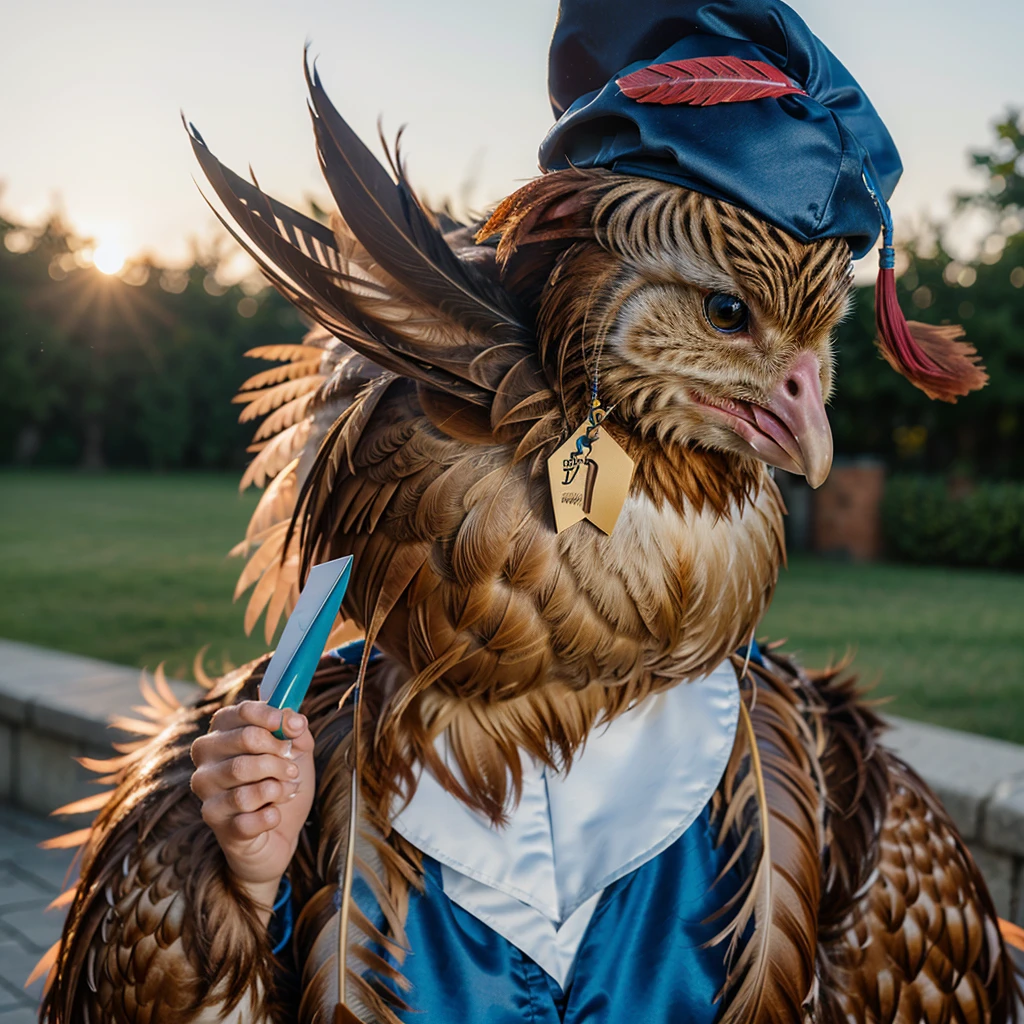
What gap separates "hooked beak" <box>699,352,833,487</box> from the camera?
1.02 meters

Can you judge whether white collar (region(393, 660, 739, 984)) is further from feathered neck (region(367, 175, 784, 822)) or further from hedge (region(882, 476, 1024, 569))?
hedge (region(882, 476, 1024, 569))

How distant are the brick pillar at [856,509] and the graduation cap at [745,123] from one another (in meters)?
9.76

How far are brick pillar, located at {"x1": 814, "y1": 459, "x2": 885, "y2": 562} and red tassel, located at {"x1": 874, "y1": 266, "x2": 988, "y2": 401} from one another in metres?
9.64

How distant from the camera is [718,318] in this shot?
3.38 feet

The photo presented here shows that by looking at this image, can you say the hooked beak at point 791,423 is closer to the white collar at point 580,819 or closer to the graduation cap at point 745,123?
the graduation cap at point 745,123

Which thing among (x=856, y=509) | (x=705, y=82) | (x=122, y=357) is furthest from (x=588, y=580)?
(x=122, y=357)

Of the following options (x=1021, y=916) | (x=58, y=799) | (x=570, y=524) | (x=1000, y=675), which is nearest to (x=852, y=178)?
(x=570, y=524)

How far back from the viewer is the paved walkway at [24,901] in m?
2.46

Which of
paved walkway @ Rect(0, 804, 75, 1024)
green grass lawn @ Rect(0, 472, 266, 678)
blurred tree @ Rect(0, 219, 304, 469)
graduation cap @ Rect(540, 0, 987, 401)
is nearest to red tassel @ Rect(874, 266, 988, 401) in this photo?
graduation cap @ Rect(540, 0, 987, 401)

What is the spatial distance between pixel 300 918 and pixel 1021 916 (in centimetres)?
179

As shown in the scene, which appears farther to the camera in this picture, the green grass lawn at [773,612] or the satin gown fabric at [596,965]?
the green grass lawn at [773,612]

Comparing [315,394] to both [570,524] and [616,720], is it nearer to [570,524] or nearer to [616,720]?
[570,524]

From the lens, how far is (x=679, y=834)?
118 cm

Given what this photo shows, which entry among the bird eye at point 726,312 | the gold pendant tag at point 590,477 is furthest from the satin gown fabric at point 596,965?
the bird eye at point 726,312
